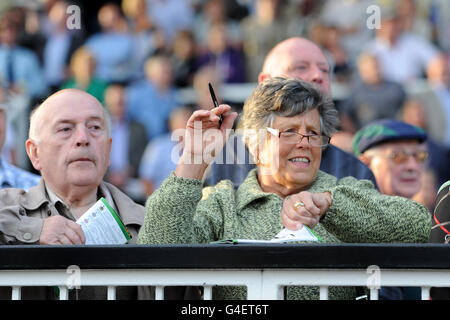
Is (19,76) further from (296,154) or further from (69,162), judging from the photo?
(296,154)

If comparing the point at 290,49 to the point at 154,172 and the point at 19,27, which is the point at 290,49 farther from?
the point at 19,27

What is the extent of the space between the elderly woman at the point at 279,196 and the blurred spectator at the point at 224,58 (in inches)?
193

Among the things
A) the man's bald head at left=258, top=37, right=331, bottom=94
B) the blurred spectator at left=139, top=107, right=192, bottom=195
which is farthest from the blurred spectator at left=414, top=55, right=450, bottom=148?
the man's bald head at left=258, top=37, right=331, bottom=94

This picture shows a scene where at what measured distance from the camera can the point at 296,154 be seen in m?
3.72

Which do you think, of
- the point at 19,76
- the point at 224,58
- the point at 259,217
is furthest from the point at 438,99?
the point at 259,217

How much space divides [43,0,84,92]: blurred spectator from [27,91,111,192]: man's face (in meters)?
5.04

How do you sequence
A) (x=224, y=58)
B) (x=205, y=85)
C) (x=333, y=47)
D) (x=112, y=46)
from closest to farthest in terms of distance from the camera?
(x=205, y=85) → (x=333, y=47) → (x=224, y=58) → (x=112, y=46)

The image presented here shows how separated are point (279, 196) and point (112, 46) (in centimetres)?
558

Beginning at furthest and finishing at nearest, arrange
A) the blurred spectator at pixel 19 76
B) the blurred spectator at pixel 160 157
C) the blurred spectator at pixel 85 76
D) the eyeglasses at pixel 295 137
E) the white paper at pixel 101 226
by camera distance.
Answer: the blurred spectator at pixel 85 76
the blurred spectator at pixel 19 76
the blurred spectator at pixel 160 157
the eyeglasses at pixel 295 137
the white paper at pixel 101 226

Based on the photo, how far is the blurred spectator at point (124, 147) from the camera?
816 centimetres

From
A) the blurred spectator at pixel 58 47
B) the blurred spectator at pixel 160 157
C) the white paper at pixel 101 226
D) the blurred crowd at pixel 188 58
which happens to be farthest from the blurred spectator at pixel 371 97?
the white paper at pixel 101 226

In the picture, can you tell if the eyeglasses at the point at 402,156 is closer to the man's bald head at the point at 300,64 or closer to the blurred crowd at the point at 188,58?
the man's bald head at the point at 300,64

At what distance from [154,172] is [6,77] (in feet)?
6.22

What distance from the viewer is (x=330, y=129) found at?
12.5ft
